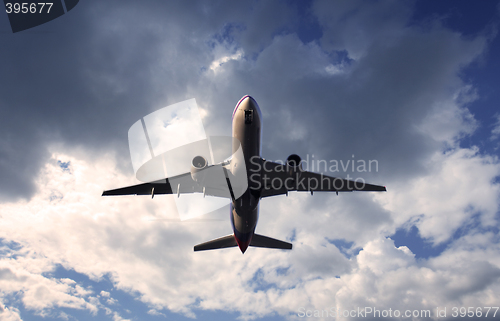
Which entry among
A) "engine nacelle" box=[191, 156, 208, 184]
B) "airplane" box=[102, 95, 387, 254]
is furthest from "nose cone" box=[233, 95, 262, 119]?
"engine nacelle" box=[191, 156, 208, 184]

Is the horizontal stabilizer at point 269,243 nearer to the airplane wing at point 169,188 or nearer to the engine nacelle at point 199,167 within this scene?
the airplane wing at point 169,188

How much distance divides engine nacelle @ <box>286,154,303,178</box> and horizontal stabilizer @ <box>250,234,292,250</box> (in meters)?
12.9

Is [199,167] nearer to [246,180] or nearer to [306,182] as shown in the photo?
[246,180]

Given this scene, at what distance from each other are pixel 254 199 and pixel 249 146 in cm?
540

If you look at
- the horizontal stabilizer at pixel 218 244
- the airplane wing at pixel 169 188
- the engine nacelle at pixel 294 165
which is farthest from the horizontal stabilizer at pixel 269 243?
the engine nacelle at pixel 294 165

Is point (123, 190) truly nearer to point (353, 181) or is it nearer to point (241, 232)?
point (241, 232)

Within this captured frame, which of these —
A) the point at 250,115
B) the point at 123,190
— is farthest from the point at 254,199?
the point at 123,190

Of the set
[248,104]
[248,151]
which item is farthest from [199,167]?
[248,104]

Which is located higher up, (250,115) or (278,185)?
(250,115)

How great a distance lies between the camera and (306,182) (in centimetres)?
2828

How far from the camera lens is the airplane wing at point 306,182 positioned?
25.6 meters

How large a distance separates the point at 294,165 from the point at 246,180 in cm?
449

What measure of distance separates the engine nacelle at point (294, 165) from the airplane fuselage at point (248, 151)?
272cm

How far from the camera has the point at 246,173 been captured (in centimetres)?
2420
